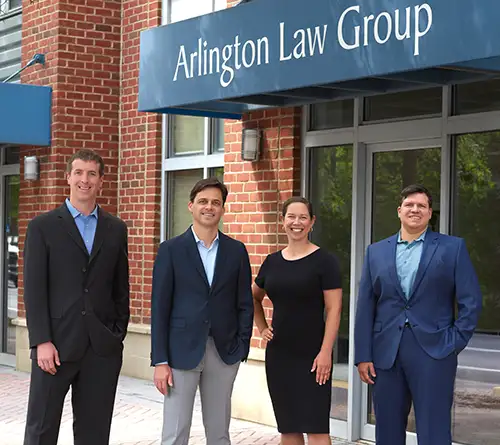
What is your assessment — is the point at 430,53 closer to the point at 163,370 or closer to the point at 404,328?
the point at 404,328

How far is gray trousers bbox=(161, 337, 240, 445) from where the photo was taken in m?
5.81

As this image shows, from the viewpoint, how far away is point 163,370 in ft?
18.9

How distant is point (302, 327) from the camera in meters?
6.19

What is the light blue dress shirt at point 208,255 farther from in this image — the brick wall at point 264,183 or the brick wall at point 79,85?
the brick wall at point 79,85

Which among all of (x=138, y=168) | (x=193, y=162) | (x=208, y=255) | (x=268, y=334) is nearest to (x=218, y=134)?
(x=193, y=162)

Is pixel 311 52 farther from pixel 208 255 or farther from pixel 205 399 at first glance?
pixel 205 399

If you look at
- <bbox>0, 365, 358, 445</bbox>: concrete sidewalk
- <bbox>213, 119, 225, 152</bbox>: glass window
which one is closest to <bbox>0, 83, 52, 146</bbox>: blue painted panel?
<bbox>213, 119, 225, 152</bbox>: glass window

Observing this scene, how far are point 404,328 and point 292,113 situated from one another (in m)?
3.34

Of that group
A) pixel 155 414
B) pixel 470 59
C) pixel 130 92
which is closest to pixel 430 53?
pixel 470 59

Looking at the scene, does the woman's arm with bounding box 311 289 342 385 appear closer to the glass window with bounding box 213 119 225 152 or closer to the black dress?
the black dress

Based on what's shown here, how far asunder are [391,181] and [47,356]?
11.1 ft

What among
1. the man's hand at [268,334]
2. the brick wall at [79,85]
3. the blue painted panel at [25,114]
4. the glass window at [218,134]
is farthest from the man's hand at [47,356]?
the brick wall at [79,85]

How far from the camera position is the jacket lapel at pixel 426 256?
5762mm

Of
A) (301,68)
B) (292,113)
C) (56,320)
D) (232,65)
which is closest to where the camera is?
(56,320)
